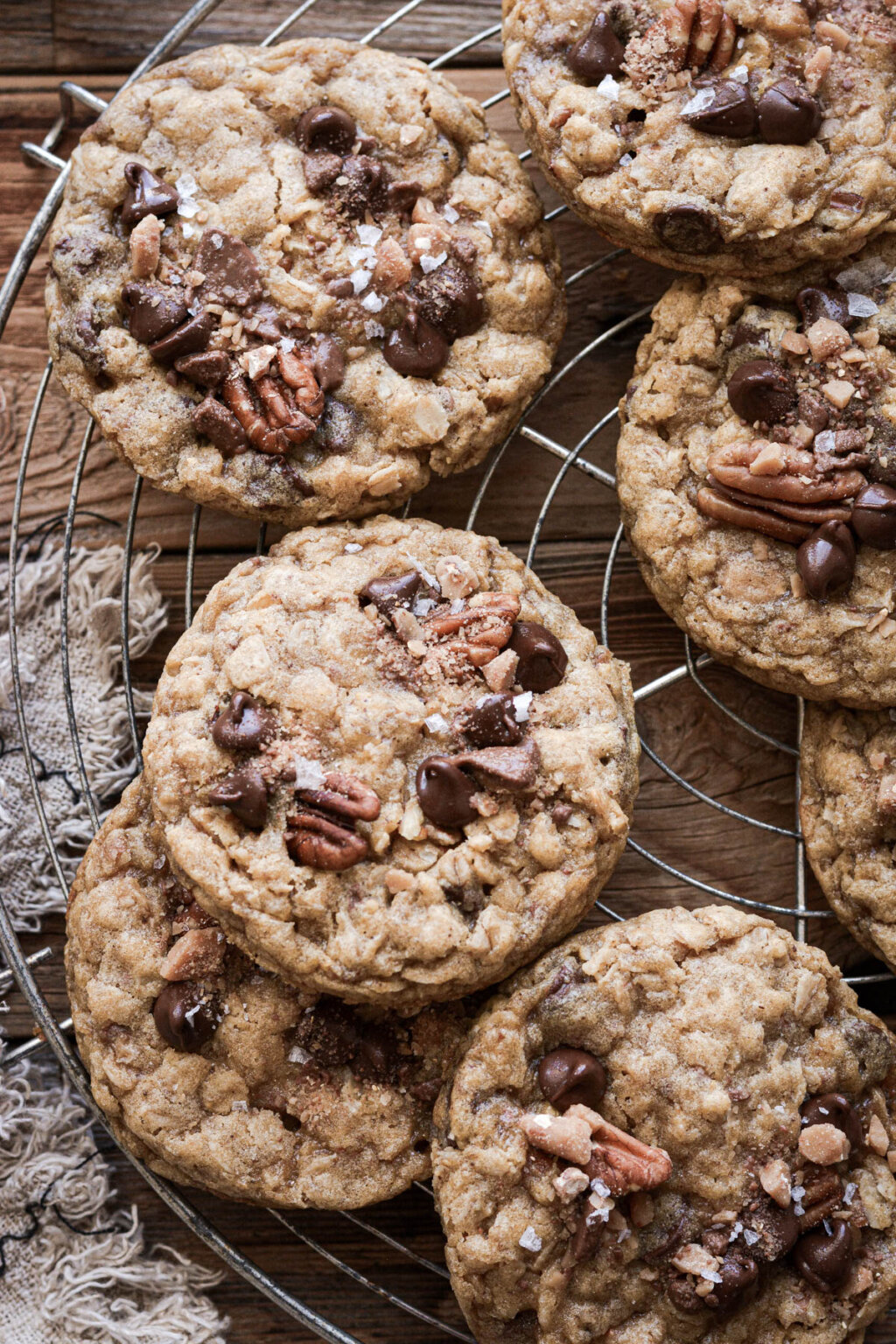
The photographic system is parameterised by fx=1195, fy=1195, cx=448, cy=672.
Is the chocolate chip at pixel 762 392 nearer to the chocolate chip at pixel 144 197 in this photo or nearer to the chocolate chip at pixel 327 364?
the chocolate chip at pixel 327 364

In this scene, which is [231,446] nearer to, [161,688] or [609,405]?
[161,688]

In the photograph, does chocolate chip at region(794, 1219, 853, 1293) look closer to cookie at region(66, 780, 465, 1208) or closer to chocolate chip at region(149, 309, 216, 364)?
cookie at region(66, 780, 465, 1208)

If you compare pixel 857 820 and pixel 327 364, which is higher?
pixel 327 364

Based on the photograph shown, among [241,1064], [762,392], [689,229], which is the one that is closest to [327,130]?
[689,229]

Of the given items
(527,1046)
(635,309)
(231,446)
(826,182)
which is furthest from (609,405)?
(527,1046)

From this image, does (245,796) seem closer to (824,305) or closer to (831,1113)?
(831,1113)

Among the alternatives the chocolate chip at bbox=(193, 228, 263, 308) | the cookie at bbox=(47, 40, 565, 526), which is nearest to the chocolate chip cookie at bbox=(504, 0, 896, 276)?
the cookie at bbox=(47, 40, 565, 526)

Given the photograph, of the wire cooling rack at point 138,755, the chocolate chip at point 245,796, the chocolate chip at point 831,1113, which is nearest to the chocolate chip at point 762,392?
the wire cooling rack at point 138,755
